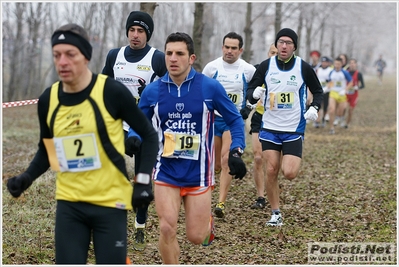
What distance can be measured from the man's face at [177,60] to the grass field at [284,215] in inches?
86.8

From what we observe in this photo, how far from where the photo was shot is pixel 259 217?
9102mm

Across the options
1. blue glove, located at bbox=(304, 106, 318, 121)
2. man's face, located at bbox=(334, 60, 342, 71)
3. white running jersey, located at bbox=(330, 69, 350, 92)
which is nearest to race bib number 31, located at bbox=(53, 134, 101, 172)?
blue glove, located at bbox=(304, 106, 318, 121)

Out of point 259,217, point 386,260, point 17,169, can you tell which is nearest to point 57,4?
point 17,169

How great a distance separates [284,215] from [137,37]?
133 inches

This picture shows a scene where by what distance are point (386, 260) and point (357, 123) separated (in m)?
17.9

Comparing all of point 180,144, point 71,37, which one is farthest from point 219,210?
point 71,37

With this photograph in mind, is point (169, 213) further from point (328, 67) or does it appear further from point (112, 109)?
point (328, 67)

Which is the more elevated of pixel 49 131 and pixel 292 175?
pixel 49 131

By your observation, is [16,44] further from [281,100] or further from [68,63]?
[68,63]

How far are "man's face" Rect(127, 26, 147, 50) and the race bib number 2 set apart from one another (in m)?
2.08

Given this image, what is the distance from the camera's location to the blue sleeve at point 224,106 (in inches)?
223

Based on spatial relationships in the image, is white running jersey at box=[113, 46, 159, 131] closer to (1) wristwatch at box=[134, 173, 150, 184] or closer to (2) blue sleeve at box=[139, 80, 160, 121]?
(2) blue sleeve at box=[139, 80, 160, 121]

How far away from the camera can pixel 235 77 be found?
9.19 metres

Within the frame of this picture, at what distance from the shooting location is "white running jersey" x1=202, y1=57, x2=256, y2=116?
9180 mm
